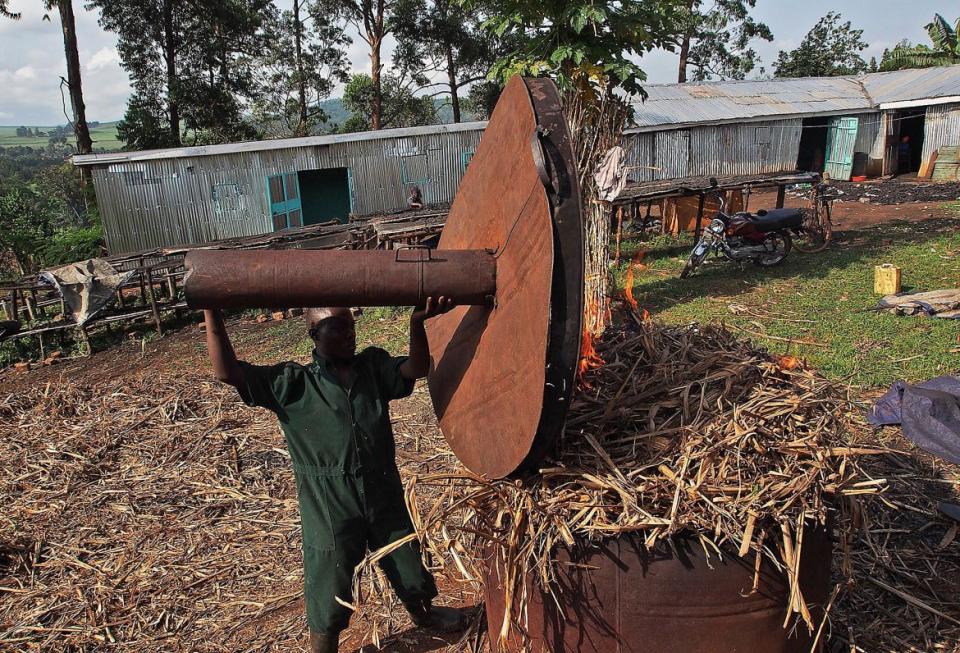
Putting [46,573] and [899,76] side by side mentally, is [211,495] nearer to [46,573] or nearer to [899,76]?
[46,573]

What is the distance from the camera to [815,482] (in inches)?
88.3

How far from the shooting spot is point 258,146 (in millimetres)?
17578

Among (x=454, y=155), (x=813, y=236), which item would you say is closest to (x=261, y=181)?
(x=454, y=155)

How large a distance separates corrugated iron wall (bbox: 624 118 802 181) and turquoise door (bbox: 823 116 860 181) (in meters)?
1.47

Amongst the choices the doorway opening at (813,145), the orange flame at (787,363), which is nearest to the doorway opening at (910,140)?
the doorway opening at (813,145)

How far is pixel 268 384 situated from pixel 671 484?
1735 mm

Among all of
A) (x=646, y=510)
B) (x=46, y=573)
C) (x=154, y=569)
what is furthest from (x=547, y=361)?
(x=46, y=573)

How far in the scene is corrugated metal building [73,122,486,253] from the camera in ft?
54.2

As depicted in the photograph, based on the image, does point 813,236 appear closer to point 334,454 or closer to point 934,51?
point 334,454

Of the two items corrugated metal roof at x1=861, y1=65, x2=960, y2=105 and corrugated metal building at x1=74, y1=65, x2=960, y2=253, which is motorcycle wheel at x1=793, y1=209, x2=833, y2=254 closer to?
corrugated metal building at x1=74, y1=65, x2=960, y2=253

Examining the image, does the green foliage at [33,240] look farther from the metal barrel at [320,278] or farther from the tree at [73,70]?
the metal barrel at [320,278]

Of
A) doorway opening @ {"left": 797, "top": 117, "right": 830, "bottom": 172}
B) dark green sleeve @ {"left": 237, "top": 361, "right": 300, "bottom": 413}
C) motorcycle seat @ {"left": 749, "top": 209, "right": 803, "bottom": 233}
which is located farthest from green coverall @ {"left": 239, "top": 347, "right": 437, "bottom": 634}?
doorway opening @ {"left": 797, "top": 117, "right": 830, "bottom": 172}

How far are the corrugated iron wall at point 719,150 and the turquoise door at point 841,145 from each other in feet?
4.84

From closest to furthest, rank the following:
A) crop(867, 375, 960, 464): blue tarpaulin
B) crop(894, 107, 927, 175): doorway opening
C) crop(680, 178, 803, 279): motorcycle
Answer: crop(867, 375, 960, 464): blue tarpaulin, crop(680, 178, 803, 279): motorcycle, crop(894, 107, 927, 175): doorway opening
